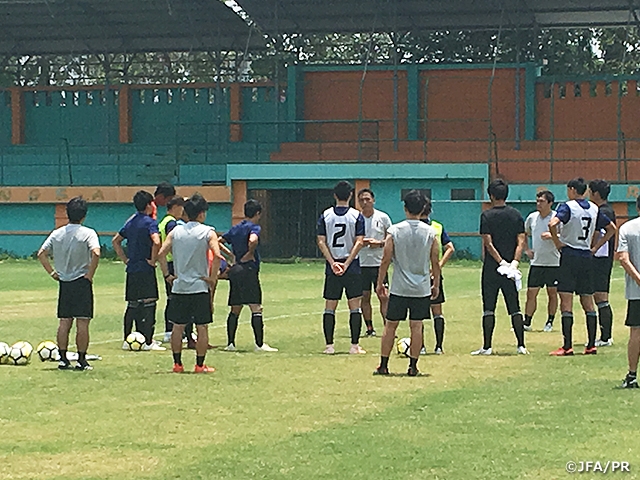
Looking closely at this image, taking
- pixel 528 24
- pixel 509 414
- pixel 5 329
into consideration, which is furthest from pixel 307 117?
pixel 509 414

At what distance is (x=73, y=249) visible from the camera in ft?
45.7

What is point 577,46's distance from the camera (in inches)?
2131

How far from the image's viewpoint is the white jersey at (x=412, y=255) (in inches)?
526

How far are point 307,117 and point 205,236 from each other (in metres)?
35.5

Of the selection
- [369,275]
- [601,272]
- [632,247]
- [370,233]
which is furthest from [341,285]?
[632,247]

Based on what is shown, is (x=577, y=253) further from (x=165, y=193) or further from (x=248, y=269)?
(x=165, y=193)

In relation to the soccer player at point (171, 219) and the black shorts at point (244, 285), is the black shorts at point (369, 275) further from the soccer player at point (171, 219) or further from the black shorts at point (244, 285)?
the soccer player at point (171, 219)

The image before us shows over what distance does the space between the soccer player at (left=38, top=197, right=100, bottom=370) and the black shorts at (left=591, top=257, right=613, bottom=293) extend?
5.92 m

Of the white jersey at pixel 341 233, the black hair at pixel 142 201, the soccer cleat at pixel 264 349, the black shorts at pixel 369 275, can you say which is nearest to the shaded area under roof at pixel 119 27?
the black shorts at pixel 369 275

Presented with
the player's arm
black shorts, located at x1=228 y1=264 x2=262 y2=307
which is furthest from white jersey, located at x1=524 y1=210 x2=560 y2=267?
the player's arm

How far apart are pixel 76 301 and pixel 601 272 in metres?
6.43

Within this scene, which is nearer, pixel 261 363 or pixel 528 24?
pixel 261 363

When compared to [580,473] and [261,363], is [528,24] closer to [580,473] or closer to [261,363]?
[261,363]

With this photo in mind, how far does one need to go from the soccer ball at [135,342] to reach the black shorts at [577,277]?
16.7 feet
